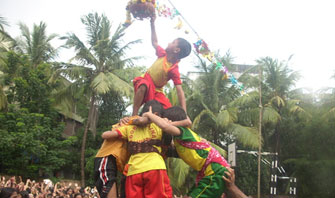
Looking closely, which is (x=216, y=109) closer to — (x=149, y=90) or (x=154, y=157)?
(x=149, y=90)

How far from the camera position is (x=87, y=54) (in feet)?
51.1

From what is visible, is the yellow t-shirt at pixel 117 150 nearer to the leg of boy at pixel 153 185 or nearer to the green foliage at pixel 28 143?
the leg of boy at pixel 153 185

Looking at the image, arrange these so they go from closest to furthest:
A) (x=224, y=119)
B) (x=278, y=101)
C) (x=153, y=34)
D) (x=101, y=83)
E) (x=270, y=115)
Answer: (x=153, y=34) < (x=224, y=119) < (x=101, y=83) < (x=270, y=115) < (x=278, y=101)

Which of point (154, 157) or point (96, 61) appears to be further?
point (96, 61)

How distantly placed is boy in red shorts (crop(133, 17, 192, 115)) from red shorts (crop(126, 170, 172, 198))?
917 mm

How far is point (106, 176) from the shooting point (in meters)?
3.32

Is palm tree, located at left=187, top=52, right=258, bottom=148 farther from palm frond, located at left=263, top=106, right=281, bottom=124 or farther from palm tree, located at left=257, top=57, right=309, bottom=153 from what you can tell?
palm tree, located at left=257, top=57, right=309, bottom=153

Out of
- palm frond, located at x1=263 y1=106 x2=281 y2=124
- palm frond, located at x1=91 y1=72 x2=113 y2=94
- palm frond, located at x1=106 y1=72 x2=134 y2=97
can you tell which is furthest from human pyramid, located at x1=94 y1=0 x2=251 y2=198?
palm frond, located at x1=263 y1=106 x2=281 y2=124

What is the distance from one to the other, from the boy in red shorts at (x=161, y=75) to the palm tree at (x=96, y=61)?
11040mm

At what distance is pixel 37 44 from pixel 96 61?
359 centimetres

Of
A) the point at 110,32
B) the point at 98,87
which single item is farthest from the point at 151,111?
the point at 110,32

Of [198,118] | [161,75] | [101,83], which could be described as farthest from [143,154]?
[101,83]

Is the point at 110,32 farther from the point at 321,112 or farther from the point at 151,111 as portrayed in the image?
the point at 151,111

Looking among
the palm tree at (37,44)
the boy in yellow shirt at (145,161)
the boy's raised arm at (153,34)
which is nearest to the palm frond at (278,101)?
the palm tree at (37,44)
